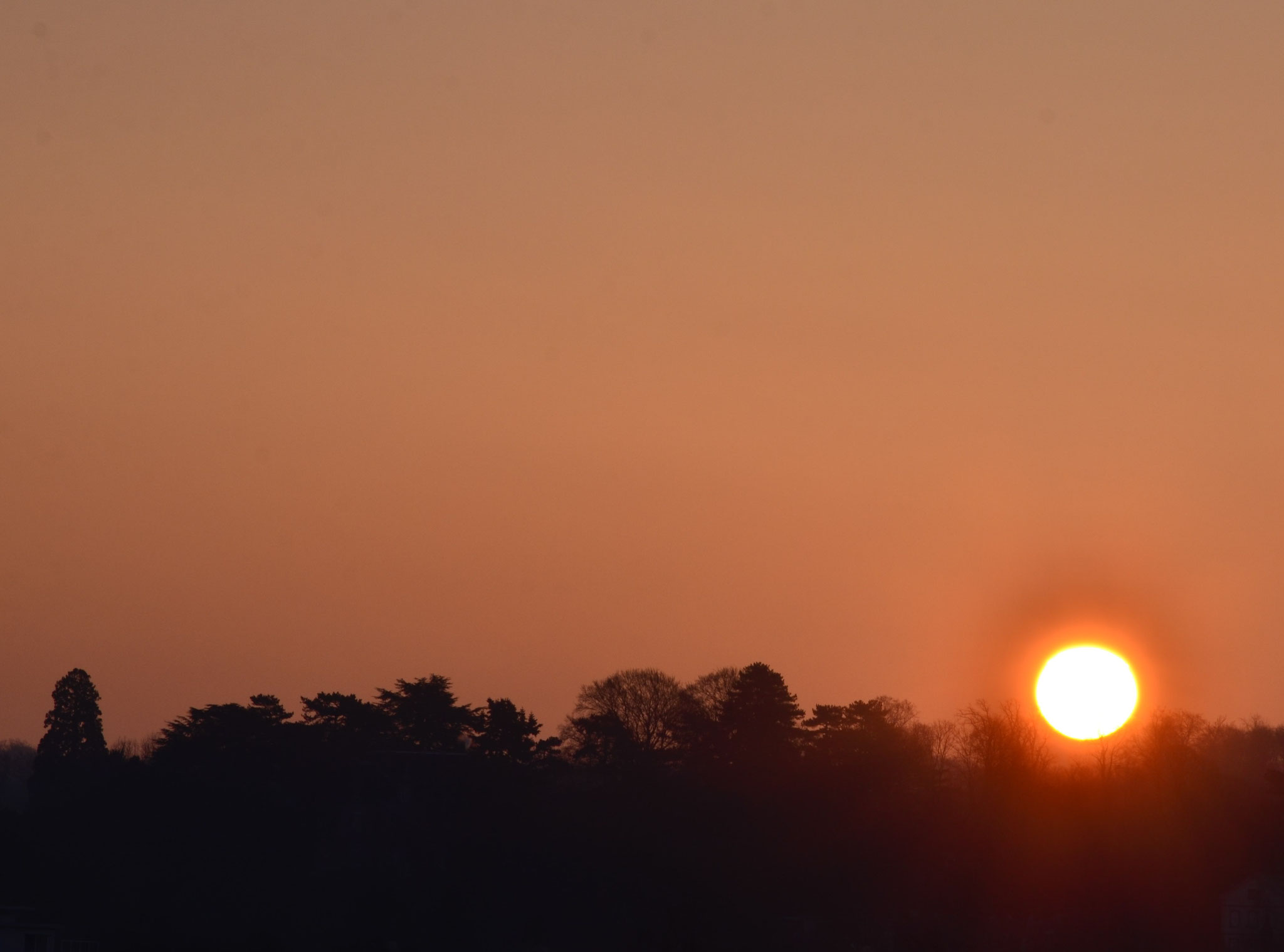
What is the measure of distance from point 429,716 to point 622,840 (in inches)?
1133

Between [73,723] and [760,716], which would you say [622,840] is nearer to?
[760,716]

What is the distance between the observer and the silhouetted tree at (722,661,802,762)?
354ft

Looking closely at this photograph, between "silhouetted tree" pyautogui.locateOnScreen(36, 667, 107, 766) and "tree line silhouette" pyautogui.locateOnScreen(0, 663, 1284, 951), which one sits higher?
"silhouetted tree" pyautogui.locateOnScreen(36, 667, 107, 766)

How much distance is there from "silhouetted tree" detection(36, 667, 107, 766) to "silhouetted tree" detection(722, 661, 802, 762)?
4443 cm

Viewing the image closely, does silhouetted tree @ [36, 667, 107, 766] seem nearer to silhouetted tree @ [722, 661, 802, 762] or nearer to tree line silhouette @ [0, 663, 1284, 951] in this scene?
tree line silhouette @ [0, 663, 1284, 951]

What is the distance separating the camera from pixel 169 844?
87000 millimetres

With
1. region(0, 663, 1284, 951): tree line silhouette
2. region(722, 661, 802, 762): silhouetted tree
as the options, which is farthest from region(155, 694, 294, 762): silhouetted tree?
region(722, 661, 802, 762): silhouetted tree

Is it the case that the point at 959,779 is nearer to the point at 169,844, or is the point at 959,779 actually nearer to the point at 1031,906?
the point at 1031,906

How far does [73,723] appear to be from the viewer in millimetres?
121625

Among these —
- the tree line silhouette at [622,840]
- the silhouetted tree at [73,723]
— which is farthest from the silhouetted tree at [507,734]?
the silhouetted tree at [73,723]

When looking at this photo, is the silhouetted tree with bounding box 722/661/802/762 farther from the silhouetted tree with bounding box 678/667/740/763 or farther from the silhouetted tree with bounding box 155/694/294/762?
the silhouetted tree with bounding box 155/694/294/762

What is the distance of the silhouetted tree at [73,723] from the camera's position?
119125mm

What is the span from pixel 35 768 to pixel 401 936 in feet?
158

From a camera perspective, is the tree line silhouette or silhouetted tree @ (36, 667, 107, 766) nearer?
the tree line silhouette
